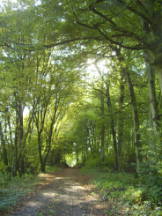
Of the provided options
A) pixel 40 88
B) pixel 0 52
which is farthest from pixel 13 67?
pixel 40 88

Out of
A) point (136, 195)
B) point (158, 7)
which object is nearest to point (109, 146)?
point (136, 195)

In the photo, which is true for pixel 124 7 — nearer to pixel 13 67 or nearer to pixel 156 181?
pixel 156 181

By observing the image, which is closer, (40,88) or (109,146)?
(40,88)

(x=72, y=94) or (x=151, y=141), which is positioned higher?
(x=72, y=94)

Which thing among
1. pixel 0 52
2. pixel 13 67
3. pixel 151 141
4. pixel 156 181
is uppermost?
pixel 0 52

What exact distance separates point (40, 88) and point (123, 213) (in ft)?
31.2

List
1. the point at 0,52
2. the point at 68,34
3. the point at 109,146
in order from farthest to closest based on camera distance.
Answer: the point at 109,146
the point at 0,52
the point at 68,34

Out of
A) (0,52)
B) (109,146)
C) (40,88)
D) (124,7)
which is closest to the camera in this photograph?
(124,7)

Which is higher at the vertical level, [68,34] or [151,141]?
[68,34]

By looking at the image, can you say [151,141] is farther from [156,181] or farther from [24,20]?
[24,20]

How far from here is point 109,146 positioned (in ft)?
86.8

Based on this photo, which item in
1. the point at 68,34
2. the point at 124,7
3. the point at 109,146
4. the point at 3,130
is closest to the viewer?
the point at 124,7

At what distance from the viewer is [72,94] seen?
56.2 feet

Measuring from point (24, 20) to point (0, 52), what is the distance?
625cm
